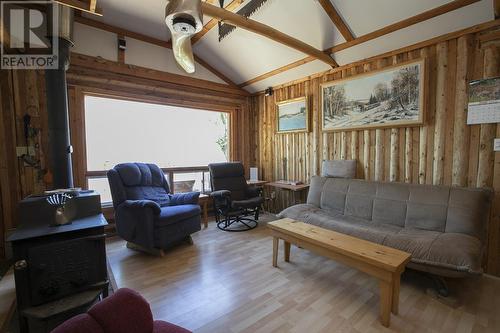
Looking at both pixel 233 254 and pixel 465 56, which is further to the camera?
pixel 233 254

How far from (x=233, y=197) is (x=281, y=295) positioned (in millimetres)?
2064

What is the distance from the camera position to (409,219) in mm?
2473

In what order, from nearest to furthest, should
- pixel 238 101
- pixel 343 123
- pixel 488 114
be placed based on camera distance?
pixel 488 114
pixel 343 123
pixel 238 101

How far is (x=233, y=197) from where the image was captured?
12.7ft

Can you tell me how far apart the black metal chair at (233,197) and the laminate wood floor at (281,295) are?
2.80 ft

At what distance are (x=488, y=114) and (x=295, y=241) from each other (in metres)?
2.20


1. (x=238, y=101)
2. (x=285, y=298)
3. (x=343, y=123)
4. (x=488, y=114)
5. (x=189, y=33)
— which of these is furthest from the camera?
(x=238, y=101)

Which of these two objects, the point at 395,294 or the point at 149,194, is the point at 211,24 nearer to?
the point at 149,194

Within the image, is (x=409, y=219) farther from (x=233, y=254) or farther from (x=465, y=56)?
(x=233, y=254)

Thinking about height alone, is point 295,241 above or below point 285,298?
above

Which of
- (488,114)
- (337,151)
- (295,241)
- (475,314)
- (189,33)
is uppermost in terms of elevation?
(189,33)

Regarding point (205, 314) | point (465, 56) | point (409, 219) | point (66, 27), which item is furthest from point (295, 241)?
point (66, 27)

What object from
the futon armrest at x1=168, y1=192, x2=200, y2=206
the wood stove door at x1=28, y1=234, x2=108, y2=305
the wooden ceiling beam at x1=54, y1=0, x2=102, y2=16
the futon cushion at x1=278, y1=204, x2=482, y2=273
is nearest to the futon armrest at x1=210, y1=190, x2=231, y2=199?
the futon armrest at x1=168, y1=192, x2=200, y2=206

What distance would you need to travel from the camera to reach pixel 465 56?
232 cm
